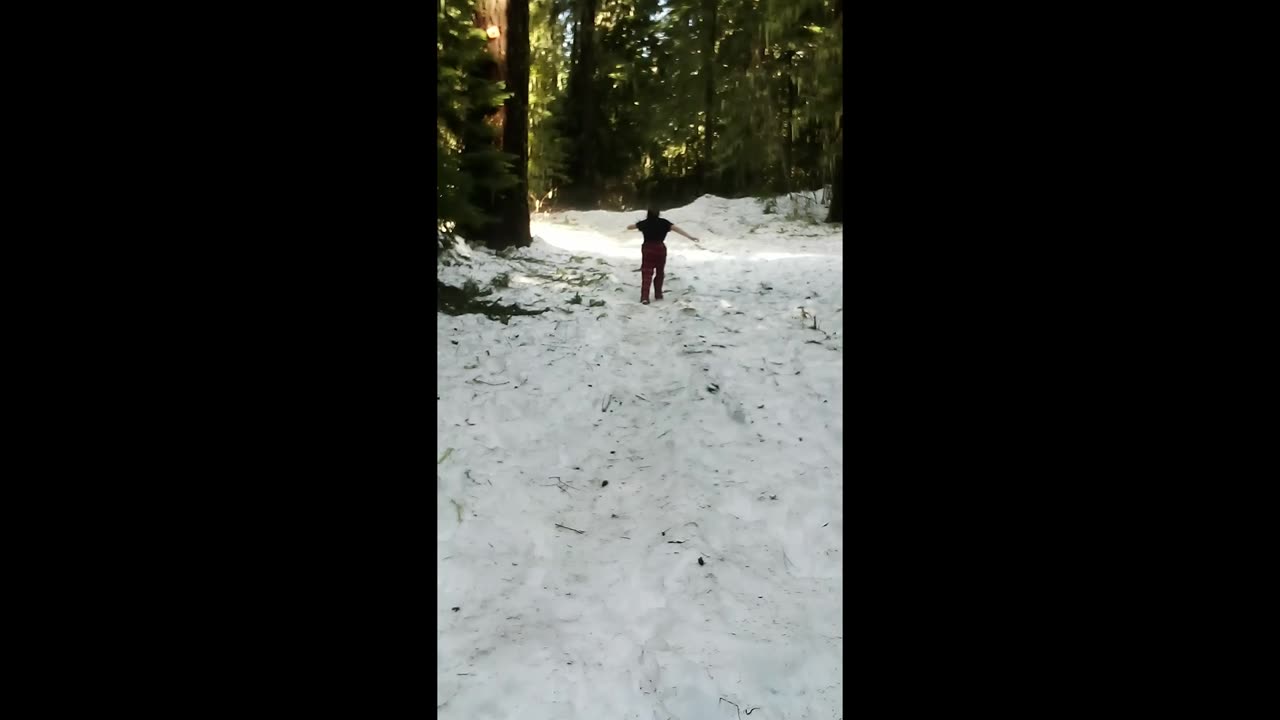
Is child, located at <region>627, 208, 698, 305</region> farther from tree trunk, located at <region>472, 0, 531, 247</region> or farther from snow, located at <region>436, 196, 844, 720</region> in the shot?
tree trunk, located at <region>472, 0, 531, 247</region>

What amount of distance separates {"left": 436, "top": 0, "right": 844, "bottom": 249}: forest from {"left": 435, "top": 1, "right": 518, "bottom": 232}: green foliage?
0.9 inches

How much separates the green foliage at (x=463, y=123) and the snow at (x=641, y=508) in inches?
43.1

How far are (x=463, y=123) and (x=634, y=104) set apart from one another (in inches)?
648

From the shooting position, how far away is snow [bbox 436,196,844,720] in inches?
147

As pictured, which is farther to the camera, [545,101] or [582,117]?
[582,117]

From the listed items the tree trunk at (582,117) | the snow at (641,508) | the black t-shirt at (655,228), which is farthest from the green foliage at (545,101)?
the snow at (641,508)

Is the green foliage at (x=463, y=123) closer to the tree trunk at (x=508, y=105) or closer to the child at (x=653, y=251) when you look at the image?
the tree trunk at (x=508, y=105)

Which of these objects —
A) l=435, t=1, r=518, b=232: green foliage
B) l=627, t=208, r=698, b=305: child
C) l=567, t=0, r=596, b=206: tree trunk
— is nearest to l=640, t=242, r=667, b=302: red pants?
l=627, t=208, r=698, b=305: child

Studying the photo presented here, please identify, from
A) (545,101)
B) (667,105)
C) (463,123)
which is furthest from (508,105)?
(667,105)

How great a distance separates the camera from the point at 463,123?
995 cm

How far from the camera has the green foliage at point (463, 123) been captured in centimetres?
845

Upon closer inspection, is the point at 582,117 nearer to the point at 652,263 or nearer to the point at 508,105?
the point at 508,105
